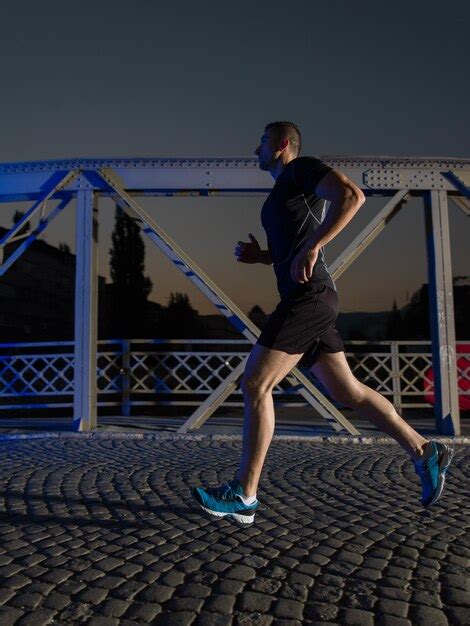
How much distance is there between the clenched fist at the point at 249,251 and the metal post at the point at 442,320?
4.79 meters

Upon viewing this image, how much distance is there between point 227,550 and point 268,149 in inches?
90.0

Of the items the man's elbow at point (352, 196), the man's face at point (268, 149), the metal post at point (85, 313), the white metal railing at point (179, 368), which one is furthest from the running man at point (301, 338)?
the white metal railing at point (179, 368)

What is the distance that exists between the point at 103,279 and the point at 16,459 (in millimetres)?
21000

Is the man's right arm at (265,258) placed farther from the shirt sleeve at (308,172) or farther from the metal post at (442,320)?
the metal post at (442,320)

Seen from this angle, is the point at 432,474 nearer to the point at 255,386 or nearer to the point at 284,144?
the point at 255,386

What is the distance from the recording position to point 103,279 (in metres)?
26.2

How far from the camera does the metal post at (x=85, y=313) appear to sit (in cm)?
798

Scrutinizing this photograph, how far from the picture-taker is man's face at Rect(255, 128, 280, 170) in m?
3.56

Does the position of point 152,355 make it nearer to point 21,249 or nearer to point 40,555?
point 21,249

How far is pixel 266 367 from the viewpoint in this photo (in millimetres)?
3143

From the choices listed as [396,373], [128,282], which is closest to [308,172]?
[396,373]

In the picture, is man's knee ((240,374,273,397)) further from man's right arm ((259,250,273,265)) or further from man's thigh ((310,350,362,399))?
man's right arm ((259,250,273,265))

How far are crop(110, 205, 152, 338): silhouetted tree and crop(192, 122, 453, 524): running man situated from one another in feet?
131

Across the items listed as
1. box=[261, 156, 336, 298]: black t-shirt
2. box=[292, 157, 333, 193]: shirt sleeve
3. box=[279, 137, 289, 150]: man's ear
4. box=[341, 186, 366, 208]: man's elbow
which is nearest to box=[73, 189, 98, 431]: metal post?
box=[279, 137, 289, 150]: man's ear
